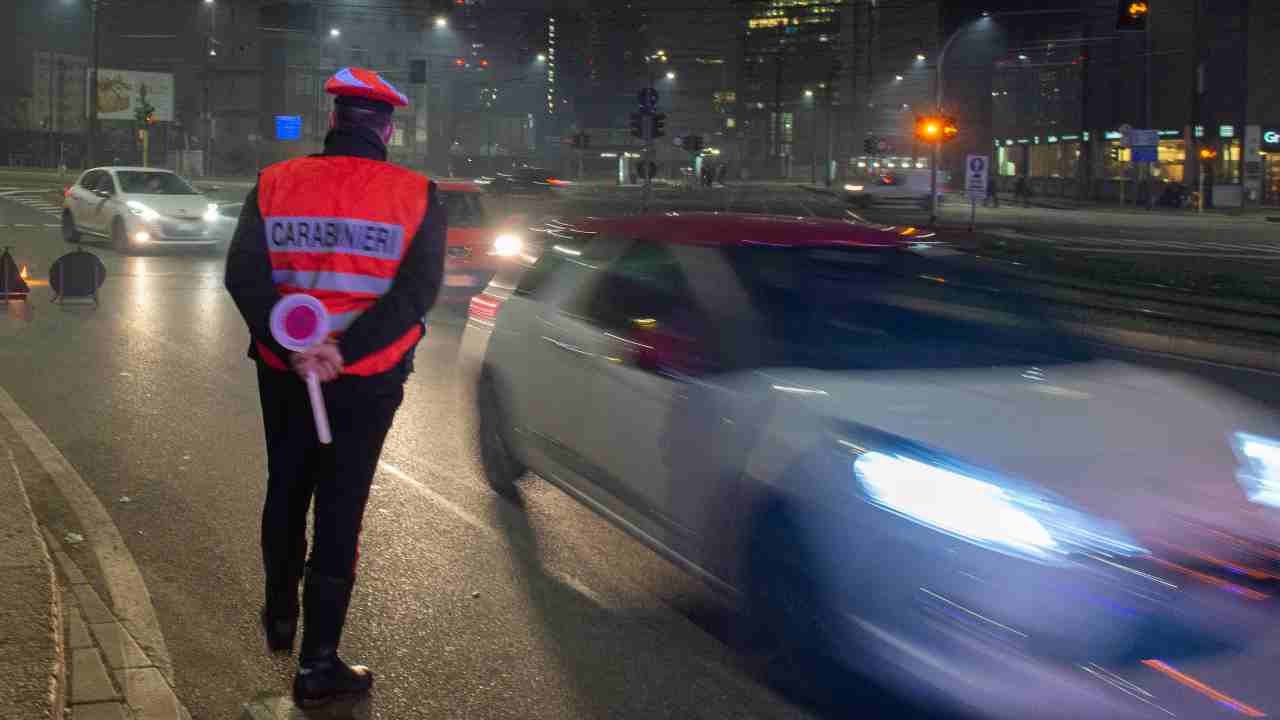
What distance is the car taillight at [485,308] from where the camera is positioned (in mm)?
7402

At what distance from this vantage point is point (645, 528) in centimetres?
537

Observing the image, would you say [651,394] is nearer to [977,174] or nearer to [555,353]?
[555,353]

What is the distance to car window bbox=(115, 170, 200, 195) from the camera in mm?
24281

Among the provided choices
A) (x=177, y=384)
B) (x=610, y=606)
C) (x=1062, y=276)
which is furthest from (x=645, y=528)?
(x=1062, y=276)

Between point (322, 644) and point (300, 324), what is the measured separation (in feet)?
3.43

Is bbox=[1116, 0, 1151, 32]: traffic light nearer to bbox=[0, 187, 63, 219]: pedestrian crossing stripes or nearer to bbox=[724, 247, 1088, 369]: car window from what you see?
bbox=[724, 247, 1088, 369]: car window

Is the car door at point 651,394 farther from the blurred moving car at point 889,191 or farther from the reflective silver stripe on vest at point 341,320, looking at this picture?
the blurred moving car at point 889,191

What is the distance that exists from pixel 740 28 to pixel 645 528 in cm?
14661

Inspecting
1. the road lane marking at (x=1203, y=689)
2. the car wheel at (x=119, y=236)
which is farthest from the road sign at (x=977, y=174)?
the road lane marking at (x=1203, y=689)

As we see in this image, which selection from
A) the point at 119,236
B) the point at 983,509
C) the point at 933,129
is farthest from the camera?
the point at 933,129

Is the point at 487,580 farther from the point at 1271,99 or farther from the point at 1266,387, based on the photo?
the point at 1271,99

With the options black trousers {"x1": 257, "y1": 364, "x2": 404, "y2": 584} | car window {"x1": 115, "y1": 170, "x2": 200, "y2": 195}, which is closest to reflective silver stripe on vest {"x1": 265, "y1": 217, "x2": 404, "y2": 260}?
black trousers {"x1": 257, "y1": 364, "x2": 404, "y2": 584}

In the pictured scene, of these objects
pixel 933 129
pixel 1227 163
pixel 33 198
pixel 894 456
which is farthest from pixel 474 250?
pixel 1227 163

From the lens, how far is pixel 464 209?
1881cm
